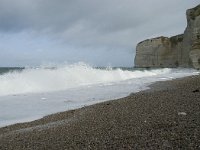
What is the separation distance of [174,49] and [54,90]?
182 ft

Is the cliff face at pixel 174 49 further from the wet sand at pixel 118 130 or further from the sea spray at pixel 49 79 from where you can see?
the wet sand at pixel 118 130

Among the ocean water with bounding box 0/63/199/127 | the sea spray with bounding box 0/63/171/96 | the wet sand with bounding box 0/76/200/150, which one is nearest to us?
the wet sand with bounding box 0/76/200/150

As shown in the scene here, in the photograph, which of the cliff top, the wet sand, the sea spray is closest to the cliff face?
the cliff top

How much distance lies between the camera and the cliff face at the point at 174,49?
47.6 meters

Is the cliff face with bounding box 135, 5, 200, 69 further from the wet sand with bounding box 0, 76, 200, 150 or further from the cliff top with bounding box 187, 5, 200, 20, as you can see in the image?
the wet sand with bounding box 0, 76, 200, 150

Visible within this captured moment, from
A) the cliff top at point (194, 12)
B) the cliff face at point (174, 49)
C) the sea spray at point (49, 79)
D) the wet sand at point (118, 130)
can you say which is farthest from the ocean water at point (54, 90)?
the cliff top at point (194, 12)

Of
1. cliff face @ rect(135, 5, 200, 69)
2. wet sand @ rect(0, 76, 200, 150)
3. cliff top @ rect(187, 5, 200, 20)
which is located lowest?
wet sand @ rect(0, 76, 200, 150)

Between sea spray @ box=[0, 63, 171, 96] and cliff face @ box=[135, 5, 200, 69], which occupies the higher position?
cliff face @ box=[135, 5, 200, 69]

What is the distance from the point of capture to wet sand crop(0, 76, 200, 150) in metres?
5.13

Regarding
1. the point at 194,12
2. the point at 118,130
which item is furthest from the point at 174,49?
the point at 118,130

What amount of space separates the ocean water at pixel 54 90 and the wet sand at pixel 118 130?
186 cm

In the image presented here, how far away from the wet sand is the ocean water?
73.3 inches

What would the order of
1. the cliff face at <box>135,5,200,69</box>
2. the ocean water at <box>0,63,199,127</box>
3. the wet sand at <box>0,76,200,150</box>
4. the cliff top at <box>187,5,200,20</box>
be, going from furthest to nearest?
the cliff top at <box>187,5,200,20</box> → the cliff face at <box>135,5,200,69</box> → the ocean water at <box>0,63,199,127</box> → the wet sand at <box>0,76,200,150</box>

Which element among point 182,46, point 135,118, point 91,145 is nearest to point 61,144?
point 91,145
